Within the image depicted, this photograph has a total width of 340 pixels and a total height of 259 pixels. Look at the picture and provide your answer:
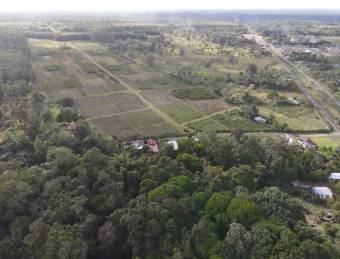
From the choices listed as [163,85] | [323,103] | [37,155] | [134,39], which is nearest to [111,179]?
[37,155]

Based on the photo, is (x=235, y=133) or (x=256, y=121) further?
(x=256, y=121)

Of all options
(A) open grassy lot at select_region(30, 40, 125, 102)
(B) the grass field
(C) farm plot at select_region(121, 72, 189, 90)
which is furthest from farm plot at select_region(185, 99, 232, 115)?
(A) open grassy lot at select_region(30, 40, 125, 102)

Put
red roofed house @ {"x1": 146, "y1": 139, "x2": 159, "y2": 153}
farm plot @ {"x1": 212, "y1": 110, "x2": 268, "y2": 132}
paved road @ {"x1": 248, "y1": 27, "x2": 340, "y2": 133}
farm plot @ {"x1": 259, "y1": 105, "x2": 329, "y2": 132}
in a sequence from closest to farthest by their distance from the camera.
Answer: red roofed house @ {"x1": 146, "y1": 139, "x2": 159, "y2": 153} → farm plot @ {"x1": 212, "y1": 110, "x2": 268, "y2": 132} → farm plot @ {"x1": 259, "y1": 105, "x2": 329, "y2": 132} → paved road @ {"x1": 248, "y1": 27, "x2": 340, "y2": 133}

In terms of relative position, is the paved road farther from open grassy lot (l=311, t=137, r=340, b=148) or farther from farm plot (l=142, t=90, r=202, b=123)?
farm plot (l=142, t=90, r=202, b=123)

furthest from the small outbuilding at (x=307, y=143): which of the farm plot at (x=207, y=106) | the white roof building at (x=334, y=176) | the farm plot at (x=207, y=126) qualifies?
the farm plot at (x=207, y=106)

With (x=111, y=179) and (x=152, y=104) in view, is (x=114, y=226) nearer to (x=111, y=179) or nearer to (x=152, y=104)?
(x=111, y=179)

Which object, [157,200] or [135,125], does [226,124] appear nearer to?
[135,125]
